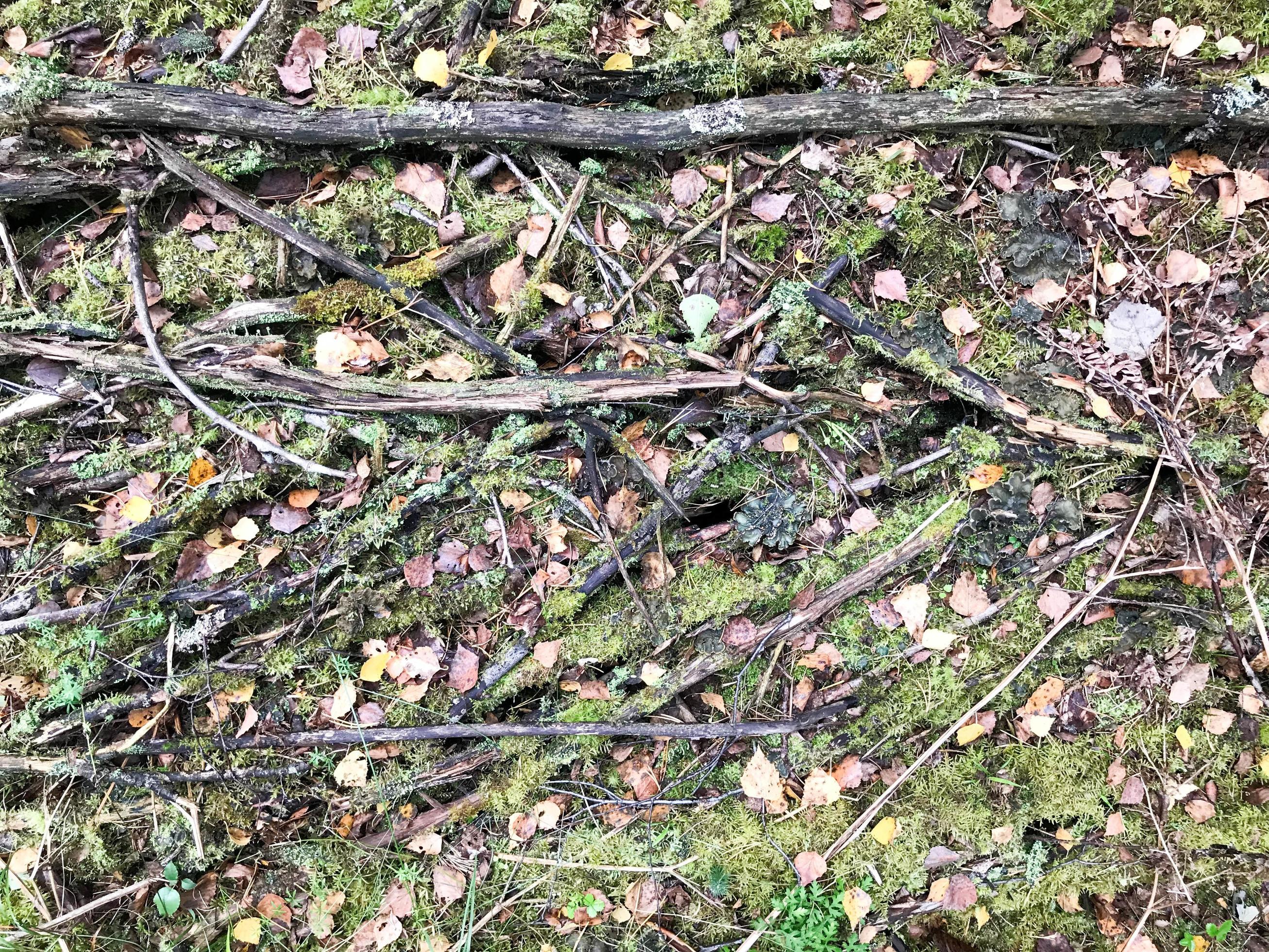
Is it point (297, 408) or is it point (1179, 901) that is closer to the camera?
point (297, 408)

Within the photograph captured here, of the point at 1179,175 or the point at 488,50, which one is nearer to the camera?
the point at 488,50

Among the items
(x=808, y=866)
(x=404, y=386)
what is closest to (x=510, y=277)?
(x=404, y=386)

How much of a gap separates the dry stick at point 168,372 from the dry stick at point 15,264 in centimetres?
42

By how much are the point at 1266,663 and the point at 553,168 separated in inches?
154

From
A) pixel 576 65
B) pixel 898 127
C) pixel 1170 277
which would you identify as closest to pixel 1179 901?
pixel 1170 277

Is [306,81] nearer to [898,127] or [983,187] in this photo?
[898,127]

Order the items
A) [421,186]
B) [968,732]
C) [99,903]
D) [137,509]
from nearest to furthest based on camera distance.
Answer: [99,903], [137,509], [421,186], [968,732]

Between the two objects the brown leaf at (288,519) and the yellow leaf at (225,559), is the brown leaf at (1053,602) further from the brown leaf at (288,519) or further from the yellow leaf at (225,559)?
the yellow leaf at (225,559)

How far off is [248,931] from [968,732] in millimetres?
3243

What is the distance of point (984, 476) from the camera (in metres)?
2.98

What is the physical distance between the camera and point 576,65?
9.73ft

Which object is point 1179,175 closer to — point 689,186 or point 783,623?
point 689,186

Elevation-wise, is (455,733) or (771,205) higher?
(771,205)

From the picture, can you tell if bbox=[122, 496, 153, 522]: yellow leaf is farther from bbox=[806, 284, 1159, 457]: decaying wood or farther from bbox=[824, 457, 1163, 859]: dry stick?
bbox=[824, 457, 1163, 859]: dry stick
